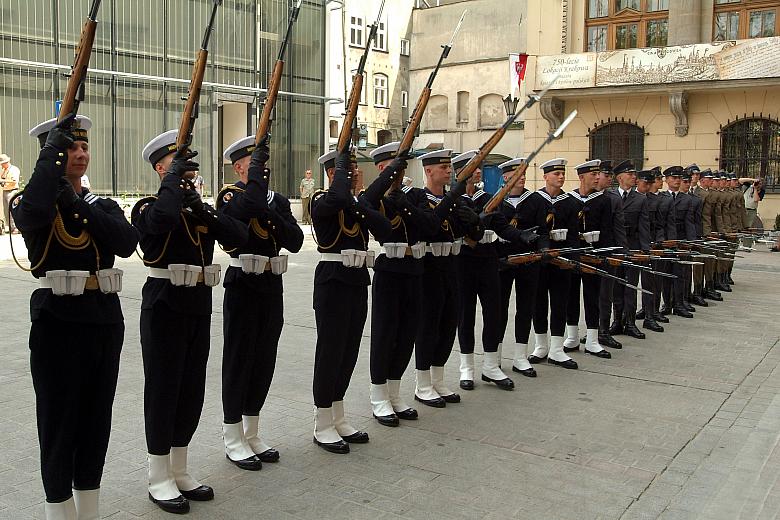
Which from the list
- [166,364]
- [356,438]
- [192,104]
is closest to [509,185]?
[356,438]

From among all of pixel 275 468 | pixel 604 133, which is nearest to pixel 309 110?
pixel 604 133

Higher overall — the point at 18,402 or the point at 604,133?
the point at 604,133

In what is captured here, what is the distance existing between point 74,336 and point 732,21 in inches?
890

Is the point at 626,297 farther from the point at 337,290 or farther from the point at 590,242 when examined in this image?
the point at 337,290

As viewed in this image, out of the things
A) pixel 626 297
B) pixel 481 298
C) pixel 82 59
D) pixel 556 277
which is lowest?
pixel 626 297

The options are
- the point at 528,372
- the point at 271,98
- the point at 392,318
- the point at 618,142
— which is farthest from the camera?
the point at 618,142

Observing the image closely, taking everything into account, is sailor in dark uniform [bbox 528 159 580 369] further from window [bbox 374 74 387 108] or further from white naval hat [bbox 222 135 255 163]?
window [bbox 374 74 387 108]

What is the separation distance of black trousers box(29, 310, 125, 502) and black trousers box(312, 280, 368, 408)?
1.80 m

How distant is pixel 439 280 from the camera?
6.30 meters

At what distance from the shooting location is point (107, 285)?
3828 millimetres

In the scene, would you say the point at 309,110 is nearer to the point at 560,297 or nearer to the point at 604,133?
the point at 604,133

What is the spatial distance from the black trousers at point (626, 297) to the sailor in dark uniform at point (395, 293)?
14.1 feet

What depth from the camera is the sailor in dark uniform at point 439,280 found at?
6289 millimetres

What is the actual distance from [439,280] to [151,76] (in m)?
19.3
